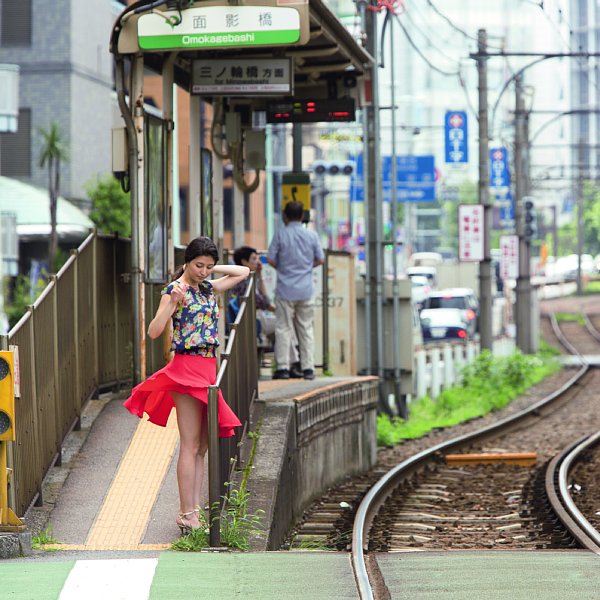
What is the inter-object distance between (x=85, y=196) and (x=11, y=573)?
3360cm

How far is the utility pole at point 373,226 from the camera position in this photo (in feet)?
69.8

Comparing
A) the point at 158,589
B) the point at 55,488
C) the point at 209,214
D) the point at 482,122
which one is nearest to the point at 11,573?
the point at 158,589

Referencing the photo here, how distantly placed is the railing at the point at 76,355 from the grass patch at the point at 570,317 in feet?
159

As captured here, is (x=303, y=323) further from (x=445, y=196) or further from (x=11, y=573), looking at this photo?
(x=445, y=196)

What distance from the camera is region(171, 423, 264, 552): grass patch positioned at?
8.19m

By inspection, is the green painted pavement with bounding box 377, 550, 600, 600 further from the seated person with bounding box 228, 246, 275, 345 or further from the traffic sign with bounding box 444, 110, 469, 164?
the traffic sign with bounding box 444, 110, 469, 164

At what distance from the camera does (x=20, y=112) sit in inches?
1535

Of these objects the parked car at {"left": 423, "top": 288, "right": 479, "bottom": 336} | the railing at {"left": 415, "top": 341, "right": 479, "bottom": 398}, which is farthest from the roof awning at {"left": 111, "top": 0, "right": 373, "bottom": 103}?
the parked car at {"left": 423, "top": 288, "right": 479, "bottom": 336}

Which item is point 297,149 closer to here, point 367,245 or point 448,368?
point 367,245

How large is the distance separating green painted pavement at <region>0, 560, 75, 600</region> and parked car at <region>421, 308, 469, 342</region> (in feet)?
119

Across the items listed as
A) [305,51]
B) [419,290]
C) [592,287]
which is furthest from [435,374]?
[592,287]

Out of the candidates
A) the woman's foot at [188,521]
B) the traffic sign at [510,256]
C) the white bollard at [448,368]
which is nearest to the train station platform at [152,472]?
the woman's foot at [188,521]

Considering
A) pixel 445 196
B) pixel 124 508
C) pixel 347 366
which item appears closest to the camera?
pixel 124 508

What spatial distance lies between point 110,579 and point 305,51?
27.2 feet
